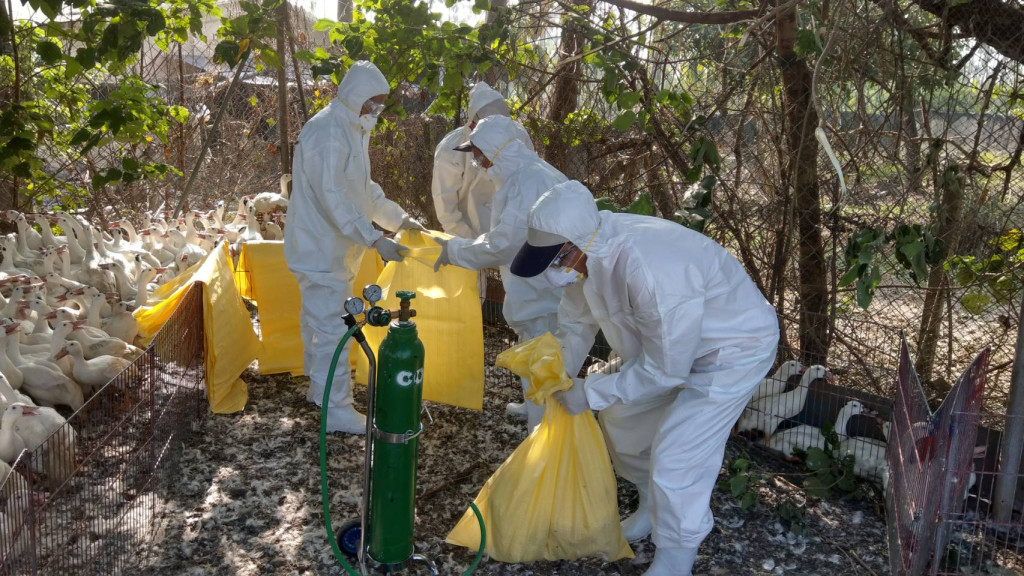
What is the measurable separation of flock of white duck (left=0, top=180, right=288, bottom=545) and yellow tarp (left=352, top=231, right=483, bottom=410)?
161 cm

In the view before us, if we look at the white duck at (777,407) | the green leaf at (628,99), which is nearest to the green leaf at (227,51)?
the green leaf at (628,99)

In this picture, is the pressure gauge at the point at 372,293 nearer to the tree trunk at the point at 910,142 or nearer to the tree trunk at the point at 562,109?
the tree trunk at the point at 910,142

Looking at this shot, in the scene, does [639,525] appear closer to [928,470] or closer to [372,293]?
[928,470]

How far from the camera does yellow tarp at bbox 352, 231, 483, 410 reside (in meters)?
4.75

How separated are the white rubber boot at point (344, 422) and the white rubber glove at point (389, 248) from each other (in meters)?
0.95

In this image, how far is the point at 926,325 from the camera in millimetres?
5430

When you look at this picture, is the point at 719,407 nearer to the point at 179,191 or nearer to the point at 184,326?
the point at 184,326

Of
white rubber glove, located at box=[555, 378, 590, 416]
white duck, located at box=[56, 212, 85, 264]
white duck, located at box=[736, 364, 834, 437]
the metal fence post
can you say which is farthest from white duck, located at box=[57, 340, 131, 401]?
the metal fence post

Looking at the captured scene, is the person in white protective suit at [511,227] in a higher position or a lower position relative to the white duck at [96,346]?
higher

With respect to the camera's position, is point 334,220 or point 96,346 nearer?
point 334,220

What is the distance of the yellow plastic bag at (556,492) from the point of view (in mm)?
3324

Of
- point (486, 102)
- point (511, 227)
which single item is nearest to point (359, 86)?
point (511, 227)

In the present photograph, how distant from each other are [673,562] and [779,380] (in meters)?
1.78

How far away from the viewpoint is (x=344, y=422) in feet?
15.7
